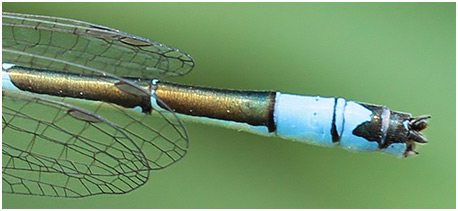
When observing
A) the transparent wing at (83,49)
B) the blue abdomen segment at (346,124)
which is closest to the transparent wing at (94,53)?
the transparent wing at (83,49)

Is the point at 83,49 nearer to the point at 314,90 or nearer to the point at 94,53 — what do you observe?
the point at 94,53

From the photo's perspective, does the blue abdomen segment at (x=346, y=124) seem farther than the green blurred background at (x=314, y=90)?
No

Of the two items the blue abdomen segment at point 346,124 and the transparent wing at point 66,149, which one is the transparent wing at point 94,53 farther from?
the blue abdomen segment at point 346,124

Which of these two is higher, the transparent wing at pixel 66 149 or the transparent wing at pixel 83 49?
the transparent wing at pixel 83 49

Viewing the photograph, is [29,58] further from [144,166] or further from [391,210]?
[391,210]

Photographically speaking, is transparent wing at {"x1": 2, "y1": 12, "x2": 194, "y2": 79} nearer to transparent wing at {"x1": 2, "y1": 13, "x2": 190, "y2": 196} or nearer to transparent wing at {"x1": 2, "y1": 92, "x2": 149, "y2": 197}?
transparent wing at {"x1": 2, "y1": 13, "x2": 190, "y2": 196}

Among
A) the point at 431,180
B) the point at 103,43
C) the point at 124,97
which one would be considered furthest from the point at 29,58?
the point at 431,180

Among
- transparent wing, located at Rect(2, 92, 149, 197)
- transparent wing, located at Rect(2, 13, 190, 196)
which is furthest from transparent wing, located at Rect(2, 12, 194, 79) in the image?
transparent wing, located at Rect(2, 92, 149, 197)
